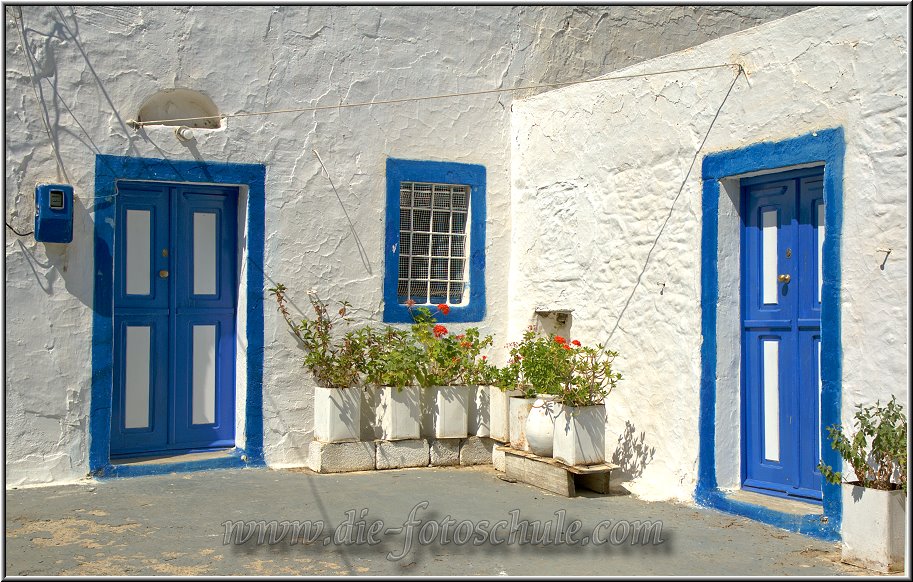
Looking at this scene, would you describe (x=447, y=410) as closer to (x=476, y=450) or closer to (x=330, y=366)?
(x=476, y=450)

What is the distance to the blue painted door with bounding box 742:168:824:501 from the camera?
19.5 feet

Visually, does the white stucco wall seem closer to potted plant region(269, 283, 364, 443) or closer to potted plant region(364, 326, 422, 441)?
potted plant region(364, 326, 422, 441)

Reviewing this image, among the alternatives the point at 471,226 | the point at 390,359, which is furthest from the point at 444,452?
the point at 471,226

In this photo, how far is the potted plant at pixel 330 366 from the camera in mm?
7480

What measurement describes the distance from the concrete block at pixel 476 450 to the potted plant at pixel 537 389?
513 mm

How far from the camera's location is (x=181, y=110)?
7.55 m

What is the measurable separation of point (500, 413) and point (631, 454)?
113cm

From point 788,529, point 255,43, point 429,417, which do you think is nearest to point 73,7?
point 255,43

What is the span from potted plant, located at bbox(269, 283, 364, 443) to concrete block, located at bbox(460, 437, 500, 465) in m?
0.89

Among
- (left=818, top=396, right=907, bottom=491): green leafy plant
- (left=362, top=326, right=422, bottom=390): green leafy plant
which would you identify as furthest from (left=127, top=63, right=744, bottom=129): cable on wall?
(left=818, top=396, right=907, bottom=491): green leafy plant

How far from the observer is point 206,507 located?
629 centimetres

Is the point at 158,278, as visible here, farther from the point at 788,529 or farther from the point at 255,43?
the point at 788,529

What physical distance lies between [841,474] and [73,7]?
5.93 meters

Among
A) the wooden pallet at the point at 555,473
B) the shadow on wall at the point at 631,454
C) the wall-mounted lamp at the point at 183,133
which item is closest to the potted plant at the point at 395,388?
the wooden pallet at the point at 555,473
